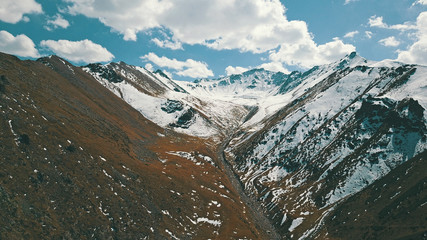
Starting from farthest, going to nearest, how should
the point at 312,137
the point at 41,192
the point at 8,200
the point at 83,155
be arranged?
the point at 312,137
the point at 83,155
the point at 41,192
the point at 8,200

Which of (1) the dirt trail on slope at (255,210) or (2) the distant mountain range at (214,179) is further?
(1) the dirt trail on slope at (255,210)

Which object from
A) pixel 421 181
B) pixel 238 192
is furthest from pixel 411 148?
pixel 238 192

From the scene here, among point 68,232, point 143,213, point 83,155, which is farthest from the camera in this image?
point 83,155

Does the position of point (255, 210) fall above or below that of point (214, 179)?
below

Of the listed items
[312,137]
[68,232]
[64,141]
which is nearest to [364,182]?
[312,137]

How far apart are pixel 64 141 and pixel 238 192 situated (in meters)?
76.5

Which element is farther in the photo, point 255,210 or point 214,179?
point 214,179

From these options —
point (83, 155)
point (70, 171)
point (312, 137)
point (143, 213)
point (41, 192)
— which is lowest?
point (143, 213)

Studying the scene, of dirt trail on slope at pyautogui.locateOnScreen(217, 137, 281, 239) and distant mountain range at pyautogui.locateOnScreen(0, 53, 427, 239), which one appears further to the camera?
dirt trail on slope at pyautogui.locateOnScreen(217, 137, 281, 239)

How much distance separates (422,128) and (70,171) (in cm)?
11879

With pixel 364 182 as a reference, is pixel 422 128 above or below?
above

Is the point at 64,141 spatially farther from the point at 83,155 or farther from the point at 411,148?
the point at 411,148

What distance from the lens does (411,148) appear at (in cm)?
9225

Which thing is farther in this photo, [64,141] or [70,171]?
[64,141]
